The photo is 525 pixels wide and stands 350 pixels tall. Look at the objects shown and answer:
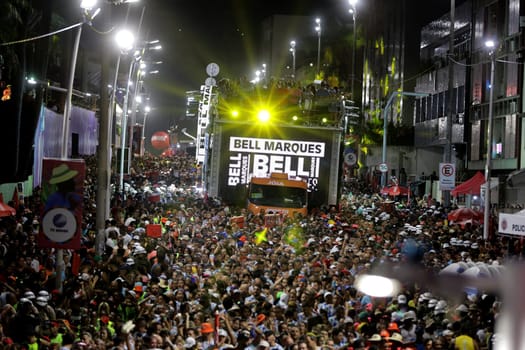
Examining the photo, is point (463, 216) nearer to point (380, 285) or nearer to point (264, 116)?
point (264, 116)

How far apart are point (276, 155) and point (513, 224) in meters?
17.5

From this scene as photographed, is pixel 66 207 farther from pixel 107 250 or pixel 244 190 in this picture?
pixel 244 190

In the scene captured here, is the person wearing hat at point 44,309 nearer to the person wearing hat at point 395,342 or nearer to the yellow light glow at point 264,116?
the person wearing hat at point 395,342

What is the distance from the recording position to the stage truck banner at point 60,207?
45.2 feet

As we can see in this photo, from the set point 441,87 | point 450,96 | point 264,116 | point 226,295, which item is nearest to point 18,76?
point 226,295

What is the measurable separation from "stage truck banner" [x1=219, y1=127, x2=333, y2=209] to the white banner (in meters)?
16.8

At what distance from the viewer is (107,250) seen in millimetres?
19047

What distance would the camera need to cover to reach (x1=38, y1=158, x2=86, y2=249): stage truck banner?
13789mm

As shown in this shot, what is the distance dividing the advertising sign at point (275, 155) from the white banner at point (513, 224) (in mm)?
16806

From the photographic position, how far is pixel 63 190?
1395 cm

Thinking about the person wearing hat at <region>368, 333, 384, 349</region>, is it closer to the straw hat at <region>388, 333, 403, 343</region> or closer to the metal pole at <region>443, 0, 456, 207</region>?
the straw hat at <region>388, 333, 403, 343</region>

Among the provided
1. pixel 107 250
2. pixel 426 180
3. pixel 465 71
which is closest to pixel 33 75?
pixel 107 250

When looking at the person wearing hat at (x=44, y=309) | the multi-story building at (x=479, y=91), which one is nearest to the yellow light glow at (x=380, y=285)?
the person wearing hat at (x=44, y=309)

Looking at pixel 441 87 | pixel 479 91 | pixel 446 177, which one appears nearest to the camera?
pixel 446 177
